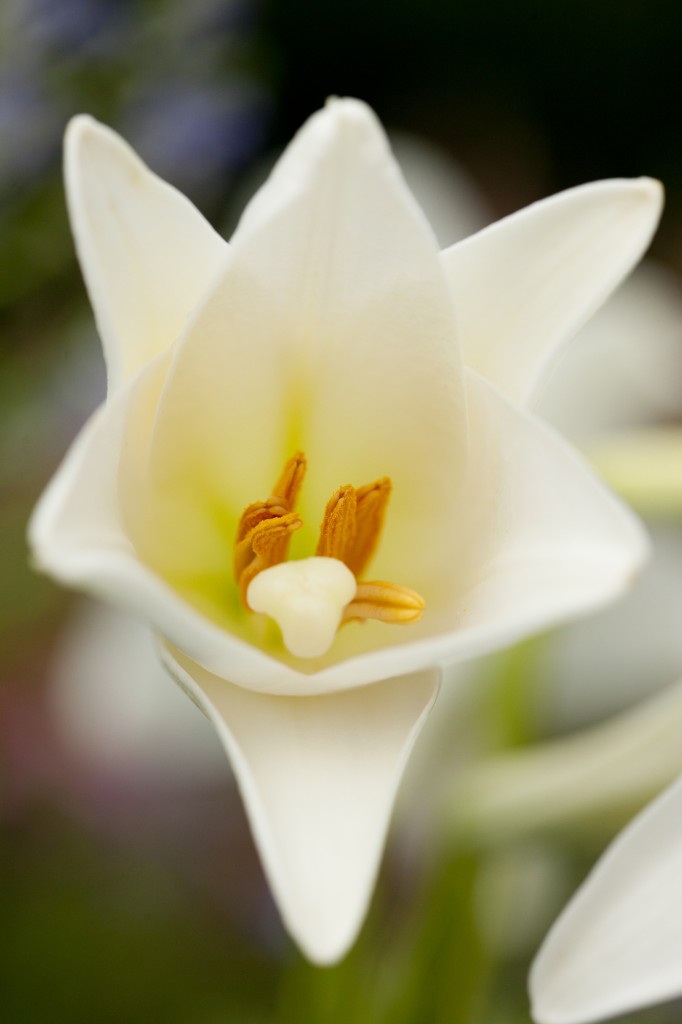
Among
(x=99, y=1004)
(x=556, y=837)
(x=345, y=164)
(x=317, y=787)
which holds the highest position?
(x=345, y=164)

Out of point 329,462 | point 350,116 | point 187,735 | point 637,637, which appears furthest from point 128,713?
point 350,116

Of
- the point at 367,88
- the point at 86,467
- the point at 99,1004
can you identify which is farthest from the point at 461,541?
the point at 367,88

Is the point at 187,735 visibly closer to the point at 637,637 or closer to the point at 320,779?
the point at 637,637

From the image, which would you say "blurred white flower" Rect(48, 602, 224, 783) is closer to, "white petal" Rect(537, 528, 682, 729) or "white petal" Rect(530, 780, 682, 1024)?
"white petal" Rect(537, 528, 682, 729)

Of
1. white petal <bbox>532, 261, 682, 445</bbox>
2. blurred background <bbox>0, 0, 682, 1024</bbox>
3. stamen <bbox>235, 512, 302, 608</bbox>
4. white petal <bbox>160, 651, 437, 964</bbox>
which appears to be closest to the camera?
white petal <bbox>160, 651, 437, 964</bbox>

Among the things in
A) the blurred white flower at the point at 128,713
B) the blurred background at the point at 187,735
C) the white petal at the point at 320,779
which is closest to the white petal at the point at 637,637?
the blurred background at the point at 187,735

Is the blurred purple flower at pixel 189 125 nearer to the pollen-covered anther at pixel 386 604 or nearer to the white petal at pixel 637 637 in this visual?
the white petal at pixel 637 637

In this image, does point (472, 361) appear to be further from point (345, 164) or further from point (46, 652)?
point (46, 652)

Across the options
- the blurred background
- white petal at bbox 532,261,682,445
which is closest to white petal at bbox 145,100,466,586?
the blurred background
